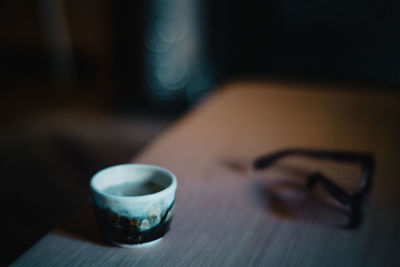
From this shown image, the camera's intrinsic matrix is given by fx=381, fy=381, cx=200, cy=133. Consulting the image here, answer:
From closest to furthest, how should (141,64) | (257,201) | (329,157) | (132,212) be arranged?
(132,212) < (257,201) < (329,157) < (141,64)

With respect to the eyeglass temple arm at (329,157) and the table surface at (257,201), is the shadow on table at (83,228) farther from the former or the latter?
the eyeglass temple arm at (329,157)

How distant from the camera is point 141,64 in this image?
290 cm

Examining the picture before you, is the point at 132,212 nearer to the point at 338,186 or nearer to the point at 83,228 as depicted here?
the point at 83,228

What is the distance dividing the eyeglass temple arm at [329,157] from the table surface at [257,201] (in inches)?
0.6

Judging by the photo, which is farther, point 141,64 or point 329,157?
point 141,64

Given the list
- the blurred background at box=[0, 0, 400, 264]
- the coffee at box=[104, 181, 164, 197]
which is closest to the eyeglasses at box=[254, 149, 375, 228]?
the coffee at box=[104, 181, 164, 197]

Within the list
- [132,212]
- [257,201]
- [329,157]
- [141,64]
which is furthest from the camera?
[141,64]

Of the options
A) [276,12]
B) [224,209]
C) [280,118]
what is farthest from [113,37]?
[224,209]

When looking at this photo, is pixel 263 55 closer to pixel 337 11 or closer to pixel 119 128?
pixel 337 11

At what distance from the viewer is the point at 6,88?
3258 millimetres

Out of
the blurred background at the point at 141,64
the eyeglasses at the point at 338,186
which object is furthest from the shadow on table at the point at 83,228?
the blurred background at the point at 141,64

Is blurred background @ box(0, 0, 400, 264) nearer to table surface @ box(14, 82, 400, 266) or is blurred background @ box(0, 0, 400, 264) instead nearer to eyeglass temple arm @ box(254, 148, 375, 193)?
table surface @ box(14, 82, 400, 266)

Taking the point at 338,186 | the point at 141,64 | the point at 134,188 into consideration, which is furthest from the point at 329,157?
the point at 141,64

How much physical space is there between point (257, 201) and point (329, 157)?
0.73ft
